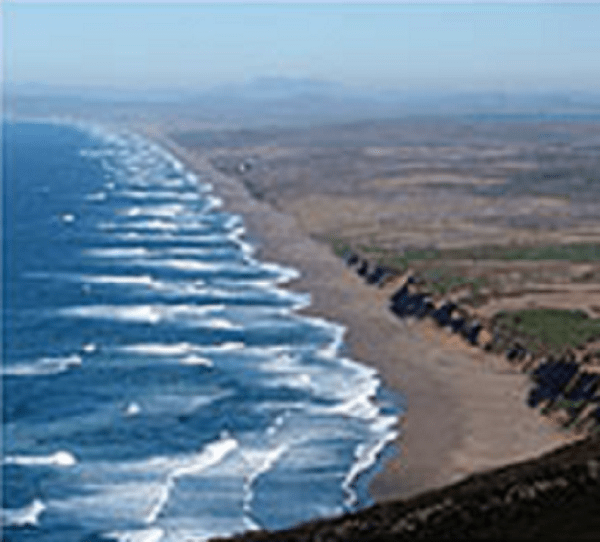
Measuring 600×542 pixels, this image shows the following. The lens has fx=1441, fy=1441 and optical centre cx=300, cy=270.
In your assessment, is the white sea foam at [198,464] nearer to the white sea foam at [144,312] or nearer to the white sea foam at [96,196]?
the white sea foam at [144,312]

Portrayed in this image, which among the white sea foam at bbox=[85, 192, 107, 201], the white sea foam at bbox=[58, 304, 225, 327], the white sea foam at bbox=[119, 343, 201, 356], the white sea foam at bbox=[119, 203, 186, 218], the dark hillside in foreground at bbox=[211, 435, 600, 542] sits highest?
the dark hillside in foreground at bbox=[211, 435, 600, 542]

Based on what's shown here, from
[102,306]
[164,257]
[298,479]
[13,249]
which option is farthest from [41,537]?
[13,249]

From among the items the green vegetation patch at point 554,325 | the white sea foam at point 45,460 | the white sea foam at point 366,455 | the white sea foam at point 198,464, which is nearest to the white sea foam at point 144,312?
the green vegetation patch at point 554,325

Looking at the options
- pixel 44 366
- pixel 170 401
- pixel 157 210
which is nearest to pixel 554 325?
pixel 170 401

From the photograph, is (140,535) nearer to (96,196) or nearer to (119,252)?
(119,252)

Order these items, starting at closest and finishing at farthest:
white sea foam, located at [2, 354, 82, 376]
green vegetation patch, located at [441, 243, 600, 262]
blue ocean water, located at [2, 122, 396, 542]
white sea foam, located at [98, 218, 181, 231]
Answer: blue ocean water, located at [2, 122, 396, 542] → white sea foam, located at [2, 354, 82, 376] → green vegetation patch, located at [441, 243, 600, 262] → white sea foam, located at [98, 218, 181, 231]

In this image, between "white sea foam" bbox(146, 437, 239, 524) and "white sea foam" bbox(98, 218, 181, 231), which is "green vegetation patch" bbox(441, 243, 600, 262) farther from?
"white sea foam" bbox(146, 437, 239, 524)

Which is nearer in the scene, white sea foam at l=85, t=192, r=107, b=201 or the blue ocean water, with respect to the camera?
the blue ocean water

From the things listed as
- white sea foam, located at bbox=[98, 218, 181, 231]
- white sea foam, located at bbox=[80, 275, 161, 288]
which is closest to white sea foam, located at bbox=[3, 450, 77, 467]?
white sea foam, located at bbox=[80, 275, 161, 288]
